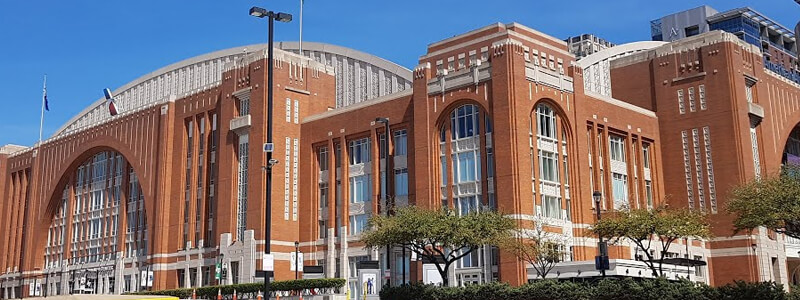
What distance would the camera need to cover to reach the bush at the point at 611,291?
30859 millimetres

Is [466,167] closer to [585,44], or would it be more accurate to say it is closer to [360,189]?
[360,189]

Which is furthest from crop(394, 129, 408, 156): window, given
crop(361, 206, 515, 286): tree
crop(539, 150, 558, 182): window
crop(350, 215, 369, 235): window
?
crop(361, 206, 515, 286): tree

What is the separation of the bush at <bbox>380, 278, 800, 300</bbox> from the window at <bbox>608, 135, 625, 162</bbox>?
93.1ft

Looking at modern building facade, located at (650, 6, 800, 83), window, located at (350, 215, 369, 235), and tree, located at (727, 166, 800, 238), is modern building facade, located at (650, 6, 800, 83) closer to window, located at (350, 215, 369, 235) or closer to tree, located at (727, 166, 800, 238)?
window, located at (350, 215, 369, 235)

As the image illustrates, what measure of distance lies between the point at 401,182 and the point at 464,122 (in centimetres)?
743

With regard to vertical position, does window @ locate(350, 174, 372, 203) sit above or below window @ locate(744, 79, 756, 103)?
below

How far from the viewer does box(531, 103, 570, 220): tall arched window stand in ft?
186

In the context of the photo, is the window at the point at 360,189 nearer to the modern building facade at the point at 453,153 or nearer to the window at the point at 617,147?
the modern building facade at the point at 453,153

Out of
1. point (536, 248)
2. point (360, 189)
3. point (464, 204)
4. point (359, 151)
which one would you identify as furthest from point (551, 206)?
point (359, 151)

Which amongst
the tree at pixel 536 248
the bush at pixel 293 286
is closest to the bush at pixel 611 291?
the tree at pixel 536 248

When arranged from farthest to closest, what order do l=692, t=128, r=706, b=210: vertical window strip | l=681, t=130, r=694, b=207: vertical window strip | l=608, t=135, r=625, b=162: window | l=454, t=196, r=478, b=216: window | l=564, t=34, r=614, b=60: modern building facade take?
l=564, t=34, r=614, b=60: modern building facade
l=608, t=135, r=625, b=162: window
l=681, t=130, r=694, b=207: vertical window strip
l=692, t=128, r=706, b=210: vertical window strip
l=454, t=196, r=478, b=216: window

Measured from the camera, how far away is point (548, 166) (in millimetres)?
57938

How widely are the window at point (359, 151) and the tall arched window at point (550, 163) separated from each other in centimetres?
1427

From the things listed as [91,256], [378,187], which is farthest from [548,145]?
[91,256]
